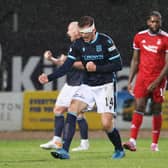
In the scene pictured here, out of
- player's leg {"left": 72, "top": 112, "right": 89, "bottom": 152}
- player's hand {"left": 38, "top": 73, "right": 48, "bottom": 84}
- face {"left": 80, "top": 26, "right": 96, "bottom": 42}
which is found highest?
face {"left": 80, "top": 26, "right": 96, "bottom": 42}

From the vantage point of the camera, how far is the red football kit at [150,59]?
513 inches

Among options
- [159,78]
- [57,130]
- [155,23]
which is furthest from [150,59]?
[57,130]

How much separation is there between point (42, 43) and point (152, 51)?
29.8 feet

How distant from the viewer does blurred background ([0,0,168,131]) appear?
21094 mm

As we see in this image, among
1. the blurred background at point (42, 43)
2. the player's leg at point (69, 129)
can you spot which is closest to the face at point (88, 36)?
the player's leg at point (69, 129)

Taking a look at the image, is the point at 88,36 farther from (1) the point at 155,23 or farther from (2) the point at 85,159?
(1) the point at 155,23

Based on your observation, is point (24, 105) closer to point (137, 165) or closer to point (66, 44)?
Result: point (66, 44)

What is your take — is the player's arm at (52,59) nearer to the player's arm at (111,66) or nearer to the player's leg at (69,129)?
the player's leg at (69,129)

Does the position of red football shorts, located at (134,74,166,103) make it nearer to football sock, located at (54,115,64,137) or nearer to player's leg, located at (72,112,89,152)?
player's leg, located at (72,112,89,152)

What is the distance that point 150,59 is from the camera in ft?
43.1

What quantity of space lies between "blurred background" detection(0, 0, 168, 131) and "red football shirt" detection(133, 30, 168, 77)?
25.7 ft

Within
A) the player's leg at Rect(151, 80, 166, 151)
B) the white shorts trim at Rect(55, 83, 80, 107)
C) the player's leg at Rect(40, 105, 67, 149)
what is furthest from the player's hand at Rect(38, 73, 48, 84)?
the white shorts trim at Rect(55, 83, 80, 107)

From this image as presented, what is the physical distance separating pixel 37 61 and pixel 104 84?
10.7 m

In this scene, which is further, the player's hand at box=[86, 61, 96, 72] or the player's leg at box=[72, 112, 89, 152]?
the player's leg at box=[72, 112, 89, 152]
